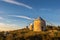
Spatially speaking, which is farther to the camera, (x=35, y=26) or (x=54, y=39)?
(x=35, y=26)

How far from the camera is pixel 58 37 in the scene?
3094 centimetres

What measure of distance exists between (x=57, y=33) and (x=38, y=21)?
21.9 ft

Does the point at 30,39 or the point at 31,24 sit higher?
the point at 31,24

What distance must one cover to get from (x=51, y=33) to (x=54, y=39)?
9.04ft

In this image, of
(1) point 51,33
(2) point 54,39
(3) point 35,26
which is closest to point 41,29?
(3) point 35,26

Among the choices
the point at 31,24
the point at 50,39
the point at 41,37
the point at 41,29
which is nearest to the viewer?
the point at 50,39

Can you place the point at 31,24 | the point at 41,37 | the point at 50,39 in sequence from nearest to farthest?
the point at 50,39 < the point at 41,37 < the point at 31,24

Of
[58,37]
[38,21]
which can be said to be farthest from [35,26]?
[58,37]

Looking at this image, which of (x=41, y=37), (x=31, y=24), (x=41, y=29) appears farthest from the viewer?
(x=31, y=24)

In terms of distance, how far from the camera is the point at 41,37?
30953 mm

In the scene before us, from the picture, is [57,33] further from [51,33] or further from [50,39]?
[50,39]

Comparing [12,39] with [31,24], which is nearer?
[12,39]

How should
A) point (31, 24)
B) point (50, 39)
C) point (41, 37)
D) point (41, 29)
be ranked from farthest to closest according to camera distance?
1. point (31, 24)
2. point (41, 29)
3. point (41, 37)
4. point (50, 39)

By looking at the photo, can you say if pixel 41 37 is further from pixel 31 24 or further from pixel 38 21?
pixel 31 24
